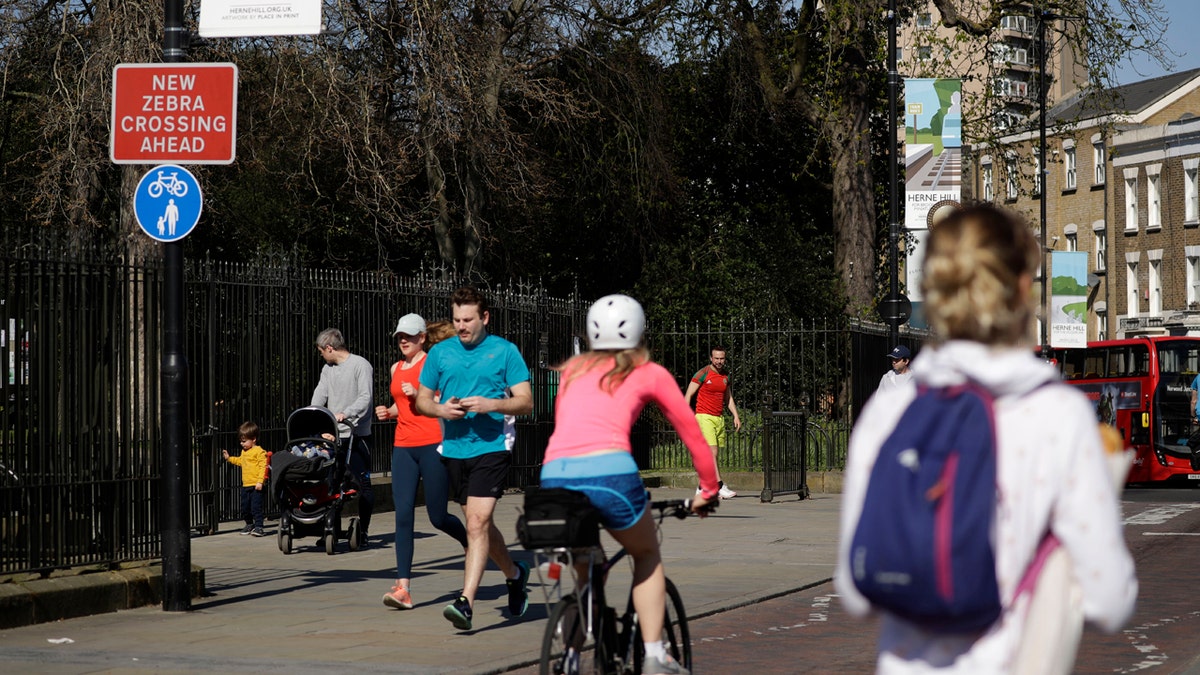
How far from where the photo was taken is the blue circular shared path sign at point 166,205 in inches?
384

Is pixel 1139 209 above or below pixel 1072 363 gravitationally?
above

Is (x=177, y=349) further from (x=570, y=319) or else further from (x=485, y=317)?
(x=570, y=319)

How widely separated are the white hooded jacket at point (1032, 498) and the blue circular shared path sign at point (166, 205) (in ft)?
24.1

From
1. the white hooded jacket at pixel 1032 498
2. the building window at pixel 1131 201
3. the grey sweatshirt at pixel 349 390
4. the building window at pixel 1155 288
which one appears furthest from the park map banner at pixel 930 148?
the building window at pixel 1131 201

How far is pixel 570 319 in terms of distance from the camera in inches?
848

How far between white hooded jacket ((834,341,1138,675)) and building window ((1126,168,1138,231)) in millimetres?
64583

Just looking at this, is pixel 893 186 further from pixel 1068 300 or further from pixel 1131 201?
pixel 1131 201

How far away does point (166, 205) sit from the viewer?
9.79 m

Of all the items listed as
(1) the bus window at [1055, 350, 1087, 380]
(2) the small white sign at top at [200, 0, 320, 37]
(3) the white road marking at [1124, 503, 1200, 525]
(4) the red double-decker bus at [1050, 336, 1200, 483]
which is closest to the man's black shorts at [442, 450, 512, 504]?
(2) the small white sign at top at [200, 0, 320, 37]

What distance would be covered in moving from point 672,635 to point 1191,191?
5912cm

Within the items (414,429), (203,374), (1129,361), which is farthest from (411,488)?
(1129,361)

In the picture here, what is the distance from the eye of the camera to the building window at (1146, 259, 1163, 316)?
207ft

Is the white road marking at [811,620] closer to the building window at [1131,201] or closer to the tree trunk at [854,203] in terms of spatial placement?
the tree trunk at [854,203]

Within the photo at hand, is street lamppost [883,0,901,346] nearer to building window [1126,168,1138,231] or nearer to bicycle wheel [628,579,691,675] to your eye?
bicycle wheel [628,579,691,675]
